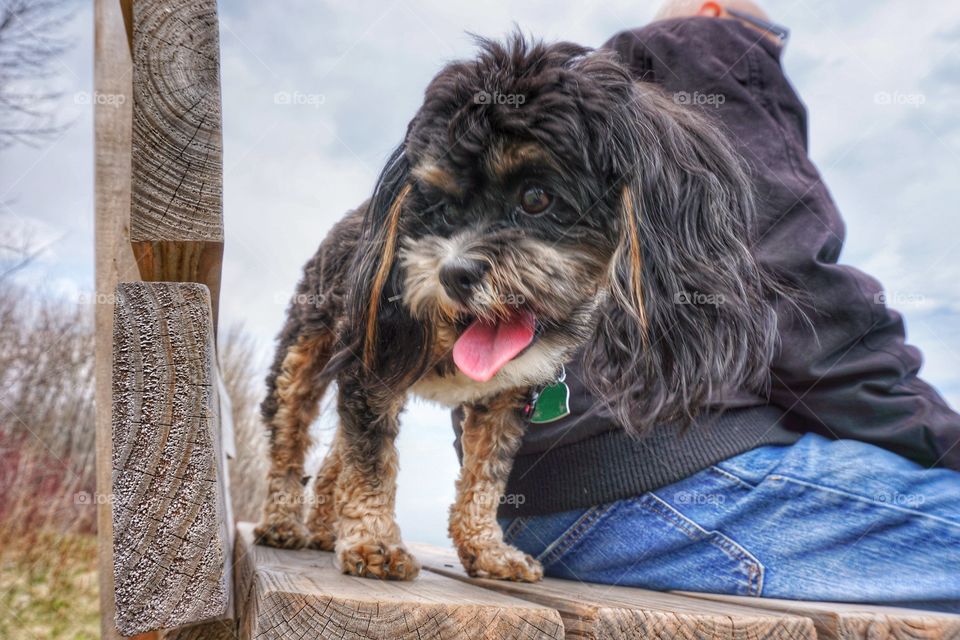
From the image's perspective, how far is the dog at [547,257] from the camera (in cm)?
202

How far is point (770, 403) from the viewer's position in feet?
8.52

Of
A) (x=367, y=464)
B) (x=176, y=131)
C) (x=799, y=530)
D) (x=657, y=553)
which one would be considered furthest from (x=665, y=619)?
(x=176, y=131)

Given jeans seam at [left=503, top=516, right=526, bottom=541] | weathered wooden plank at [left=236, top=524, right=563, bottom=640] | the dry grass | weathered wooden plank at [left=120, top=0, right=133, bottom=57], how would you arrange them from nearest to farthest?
weathered wooden plank at [left=236, top=524, right=563, bottom=640]
weathered wooden plank at [left=120, top=0, right=133, bottom=57]
jeans seam at [left=503, top=516, right=526, bottom=541]
the dry grass

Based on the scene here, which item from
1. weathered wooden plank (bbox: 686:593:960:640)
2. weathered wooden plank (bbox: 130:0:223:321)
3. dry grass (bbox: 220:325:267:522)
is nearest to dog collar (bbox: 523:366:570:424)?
weathered wooden plank (bbox: 686:593:960:640)

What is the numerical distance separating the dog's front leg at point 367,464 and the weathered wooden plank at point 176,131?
2.91 ft

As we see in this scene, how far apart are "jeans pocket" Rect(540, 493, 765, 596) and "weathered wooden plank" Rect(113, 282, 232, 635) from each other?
4.13ft

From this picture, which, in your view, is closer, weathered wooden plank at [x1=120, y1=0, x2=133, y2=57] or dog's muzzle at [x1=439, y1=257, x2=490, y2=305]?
weathered wooden plank at [x1=120, y1=0, x2=133, y2=57]

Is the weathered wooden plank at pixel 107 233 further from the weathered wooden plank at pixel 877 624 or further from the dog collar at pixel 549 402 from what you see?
the weathered wooden plank at pixel 877 624

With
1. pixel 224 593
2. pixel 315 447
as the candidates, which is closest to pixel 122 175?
pixel 315 447

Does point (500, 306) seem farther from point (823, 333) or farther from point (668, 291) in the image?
point (823, 333)

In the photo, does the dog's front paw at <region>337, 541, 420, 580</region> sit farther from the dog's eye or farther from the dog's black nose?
the dog's eye

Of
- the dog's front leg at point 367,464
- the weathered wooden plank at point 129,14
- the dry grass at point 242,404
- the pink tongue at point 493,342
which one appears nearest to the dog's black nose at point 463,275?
the pink tongue at point 493,342

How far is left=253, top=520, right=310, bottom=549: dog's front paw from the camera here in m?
2.81

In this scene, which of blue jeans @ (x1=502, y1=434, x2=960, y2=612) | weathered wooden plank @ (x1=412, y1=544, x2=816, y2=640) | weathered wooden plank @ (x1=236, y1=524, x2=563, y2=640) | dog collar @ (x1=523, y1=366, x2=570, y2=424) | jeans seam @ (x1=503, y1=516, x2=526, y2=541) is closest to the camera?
weathered wooden plank @ (x1=236, y1=524, x2=563, y2=640)
